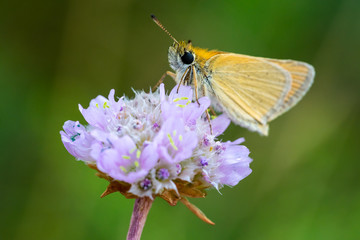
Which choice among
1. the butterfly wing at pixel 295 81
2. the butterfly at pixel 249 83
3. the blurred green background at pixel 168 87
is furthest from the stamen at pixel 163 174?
the blurred green background at pixel 168 87

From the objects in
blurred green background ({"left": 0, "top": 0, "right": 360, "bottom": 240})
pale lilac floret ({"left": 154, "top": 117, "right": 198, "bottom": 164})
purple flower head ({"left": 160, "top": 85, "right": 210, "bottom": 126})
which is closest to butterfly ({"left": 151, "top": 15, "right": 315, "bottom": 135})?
purple flower head ({"left": 160, "top": 85, "right": 210, "bottom": 126})

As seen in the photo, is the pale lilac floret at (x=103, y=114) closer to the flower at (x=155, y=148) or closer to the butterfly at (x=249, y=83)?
the flower at (x=155, y=148)

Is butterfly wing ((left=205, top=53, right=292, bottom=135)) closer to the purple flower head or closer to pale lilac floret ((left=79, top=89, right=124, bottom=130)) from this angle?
the purple flower head

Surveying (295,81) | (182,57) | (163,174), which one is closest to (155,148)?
(163,174)

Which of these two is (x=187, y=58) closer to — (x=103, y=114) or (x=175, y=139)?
(x=103, y=114)

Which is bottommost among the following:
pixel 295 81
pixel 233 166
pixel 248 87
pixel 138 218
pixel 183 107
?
pixel 138 218
